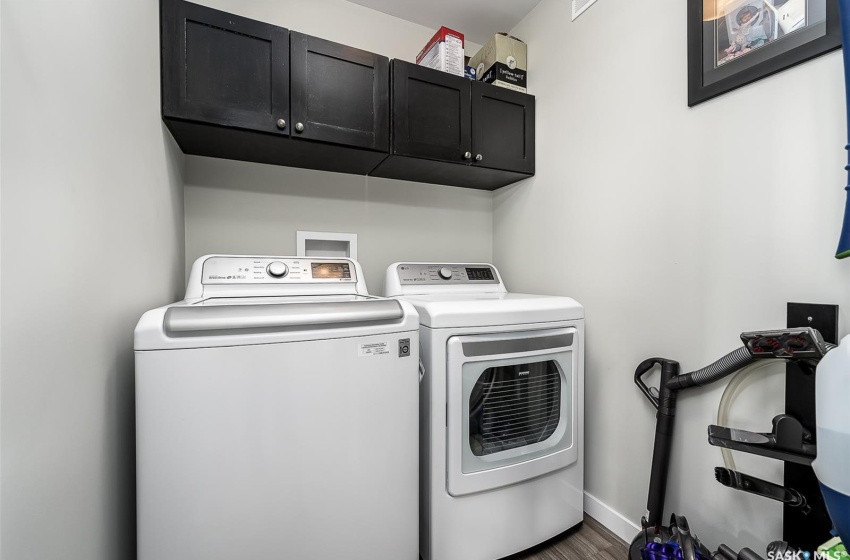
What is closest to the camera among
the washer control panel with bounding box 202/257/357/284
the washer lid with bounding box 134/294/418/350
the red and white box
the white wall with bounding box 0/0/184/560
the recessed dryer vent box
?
the white wall with bounding box 0/0/184/560

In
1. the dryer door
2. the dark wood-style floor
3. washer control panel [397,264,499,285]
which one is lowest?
the dark wood-style floor

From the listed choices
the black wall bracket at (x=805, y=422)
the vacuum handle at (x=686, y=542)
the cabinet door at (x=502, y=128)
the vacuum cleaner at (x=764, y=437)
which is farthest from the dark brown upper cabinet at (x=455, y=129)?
the vacuum handle at (x=686, y=542)

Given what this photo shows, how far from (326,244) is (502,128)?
1.17 m

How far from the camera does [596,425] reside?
62.9 inches

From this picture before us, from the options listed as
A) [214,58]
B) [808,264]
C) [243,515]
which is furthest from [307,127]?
[808,264]

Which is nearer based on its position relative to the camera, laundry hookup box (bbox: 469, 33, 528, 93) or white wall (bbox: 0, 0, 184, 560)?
white wall (bbox: 0, 0, 184, 560)

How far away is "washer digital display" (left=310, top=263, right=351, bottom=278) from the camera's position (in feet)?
4.91

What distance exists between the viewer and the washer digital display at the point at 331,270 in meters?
1.50

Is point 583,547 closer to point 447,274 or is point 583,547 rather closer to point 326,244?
point 447,274

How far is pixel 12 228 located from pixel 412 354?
0.94m

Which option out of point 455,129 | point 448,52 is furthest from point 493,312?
point 448,52

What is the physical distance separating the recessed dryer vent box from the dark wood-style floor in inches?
64.0

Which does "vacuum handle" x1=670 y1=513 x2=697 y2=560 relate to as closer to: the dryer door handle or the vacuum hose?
the vacuum hose

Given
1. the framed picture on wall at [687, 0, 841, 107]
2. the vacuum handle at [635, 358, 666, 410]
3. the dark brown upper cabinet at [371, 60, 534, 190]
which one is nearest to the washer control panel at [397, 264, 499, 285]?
the dark brown upper cabinet at [371, 60, 534, 190]
